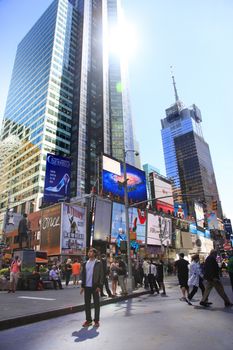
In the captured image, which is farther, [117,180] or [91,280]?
[117,180]

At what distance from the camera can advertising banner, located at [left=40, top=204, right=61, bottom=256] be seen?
118 feet

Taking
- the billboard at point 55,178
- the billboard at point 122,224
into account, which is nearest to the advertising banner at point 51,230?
the billboard at point 55,178

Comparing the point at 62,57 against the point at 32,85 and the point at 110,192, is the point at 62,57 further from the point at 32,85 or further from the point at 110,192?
the point at 110,192

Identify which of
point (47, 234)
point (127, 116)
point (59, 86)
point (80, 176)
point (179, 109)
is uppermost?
point (179, 109)

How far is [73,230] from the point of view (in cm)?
3719

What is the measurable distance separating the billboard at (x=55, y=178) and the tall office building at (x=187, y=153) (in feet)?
380

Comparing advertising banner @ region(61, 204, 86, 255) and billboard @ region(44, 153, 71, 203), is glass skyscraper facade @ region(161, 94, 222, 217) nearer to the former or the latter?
advertising banner @ region(61, 204, 86, 255)

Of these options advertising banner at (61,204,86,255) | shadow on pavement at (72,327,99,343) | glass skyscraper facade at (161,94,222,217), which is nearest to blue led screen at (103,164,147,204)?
advertising banner at (61,204,86,255)

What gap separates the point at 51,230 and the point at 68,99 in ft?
220

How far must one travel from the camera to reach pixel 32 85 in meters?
99.4

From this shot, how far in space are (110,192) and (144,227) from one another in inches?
455

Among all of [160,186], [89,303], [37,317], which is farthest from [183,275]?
[160,186]

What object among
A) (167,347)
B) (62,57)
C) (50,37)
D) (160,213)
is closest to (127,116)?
(62,57)

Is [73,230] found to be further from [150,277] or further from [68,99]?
[68,99]
